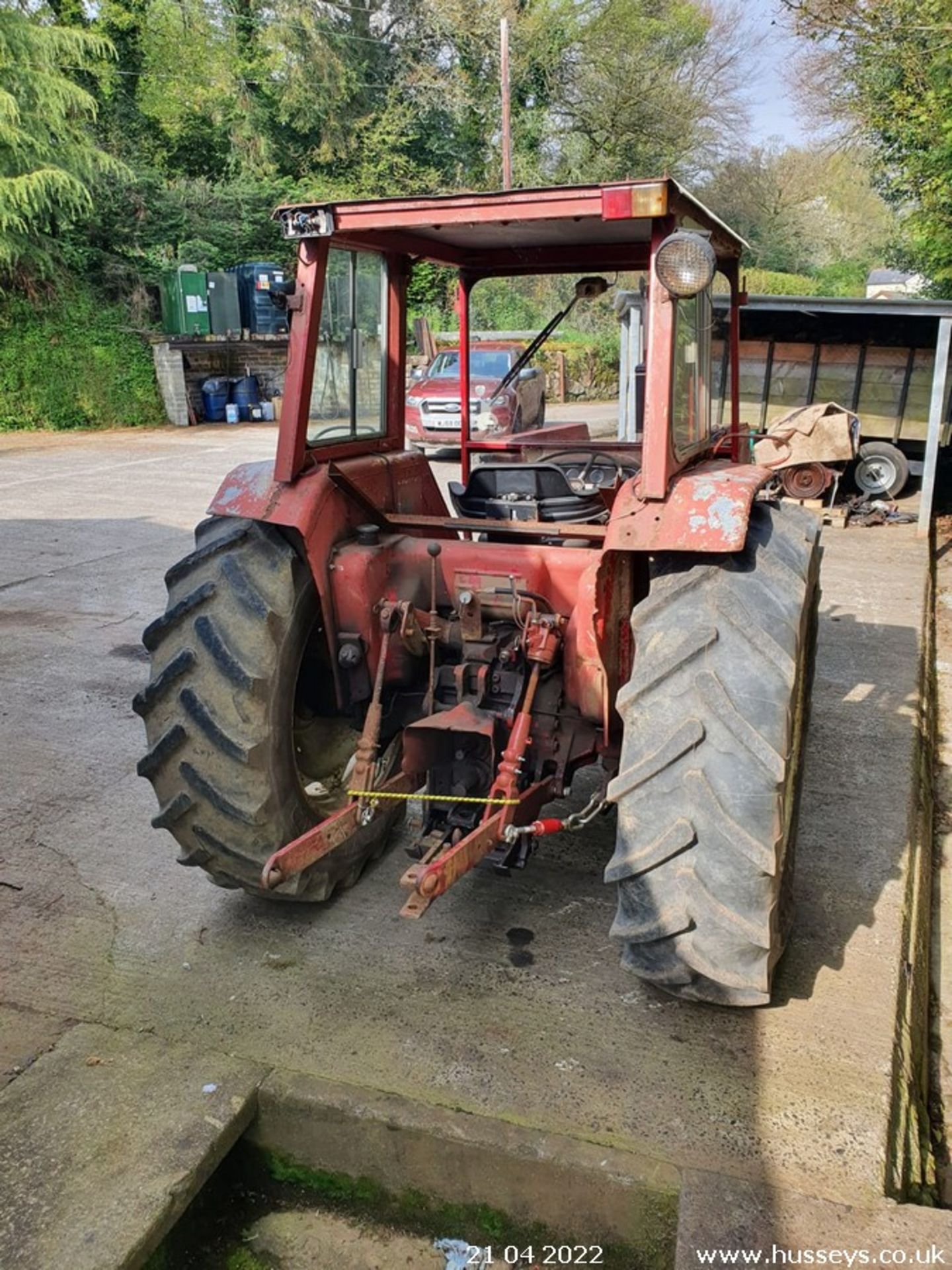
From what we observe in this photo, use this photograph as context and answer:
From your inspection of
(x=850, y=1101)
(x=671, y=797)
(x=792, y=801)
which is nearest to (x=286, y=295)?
(x=671, y=797)

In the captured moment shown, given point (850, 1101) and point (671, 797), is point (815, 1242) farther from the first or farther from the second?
point (671, 797)

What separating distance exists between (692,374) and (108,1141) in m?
2.67

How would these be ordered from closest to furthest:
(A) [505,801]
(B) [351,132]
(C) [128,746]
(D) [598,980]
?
1. (A) [505,801]
2. (D) [598,980]
3. (C) [128,746]
4. (B) [351,132]

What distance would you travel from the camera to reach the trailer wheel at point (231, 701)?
2.95m

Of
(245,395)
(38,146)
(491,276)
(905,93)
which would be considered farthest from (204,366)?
(491,276)

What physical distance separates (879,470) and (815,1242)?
36.1 feet

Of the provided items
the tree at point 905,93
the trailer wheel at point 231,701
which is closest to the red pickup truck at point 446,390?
the tree at point 905,93

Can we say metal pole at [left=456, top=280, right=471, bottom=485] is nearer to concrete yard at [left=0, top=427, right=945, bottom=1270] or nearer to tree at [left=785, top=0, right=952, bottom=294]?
concrete yard at [left=0, top=427, right=945, bottom=1270]

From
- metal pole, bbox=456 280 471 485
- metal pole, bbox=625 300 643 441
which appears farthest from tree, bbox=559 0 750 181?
metal pole, bbox=456 280 471 485

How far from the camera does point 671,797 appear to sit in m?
2.56

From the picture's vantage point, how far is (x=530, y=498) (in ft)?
11.9

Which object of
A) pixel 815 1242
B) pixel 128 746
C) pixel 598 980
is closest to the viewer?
pixel 815 1242

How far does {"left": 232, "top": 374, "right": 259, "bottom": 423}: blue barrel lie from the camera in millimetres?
20703

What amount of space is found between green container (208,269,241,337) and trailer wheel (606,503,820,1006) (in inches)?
783
